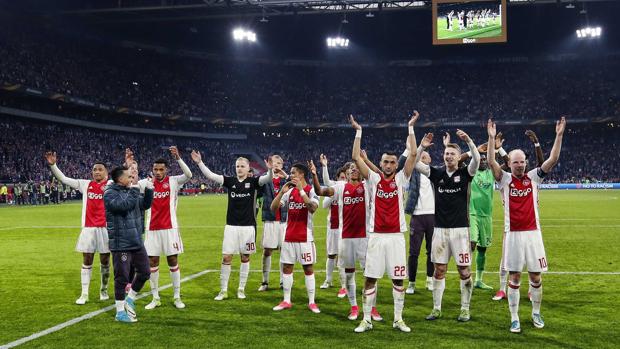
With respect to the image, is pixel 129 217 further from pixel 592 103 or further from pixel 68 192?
pixel 592 103

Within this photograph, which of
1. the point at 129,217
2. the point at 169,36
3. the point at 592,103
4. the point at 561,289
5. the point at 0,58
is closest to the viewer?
the point at 129,217

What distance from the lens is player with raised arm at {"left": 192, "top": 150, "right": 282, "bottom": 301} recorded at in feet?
28.6

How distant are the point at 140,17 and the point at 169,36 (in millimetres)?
13550

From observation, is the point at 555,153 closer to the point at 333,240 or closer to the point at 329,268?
the point at 333,240

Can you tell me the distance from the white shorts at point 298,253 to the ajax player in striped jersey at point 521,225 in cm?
274

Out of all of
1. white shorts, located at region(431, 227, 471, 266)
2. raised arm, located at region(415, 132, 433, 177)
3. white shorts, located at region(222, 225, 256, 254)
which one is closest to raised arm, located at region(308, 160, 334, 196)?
raised arm, located at region(415, 132, 433, 177)

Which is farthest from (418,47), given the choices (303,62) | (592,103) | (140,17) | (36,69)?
(36,69)

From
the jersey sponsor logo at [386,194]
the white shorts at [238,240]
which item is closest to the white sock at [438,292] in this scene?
the jersey sponsor logo at [386,194]

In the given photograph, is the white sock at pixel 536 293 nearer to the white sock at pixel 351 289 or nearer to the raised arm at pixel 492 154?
the raised arm at pixel 492 154

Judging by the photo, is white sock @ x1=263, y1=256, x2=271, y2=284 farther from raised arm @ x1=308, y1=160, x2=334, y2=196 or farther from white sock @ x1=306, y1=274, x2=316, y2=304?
raised arm @ x1=308, y1=160, x2=334, y2=196

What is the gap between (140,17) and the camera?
44.9 m

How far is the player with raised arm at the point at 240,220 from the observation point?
870cm

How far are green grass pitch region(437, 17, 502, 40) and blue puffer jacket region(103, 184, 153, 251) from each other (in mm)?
24687

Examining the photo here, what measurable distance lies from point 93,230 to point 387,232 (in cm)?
497
